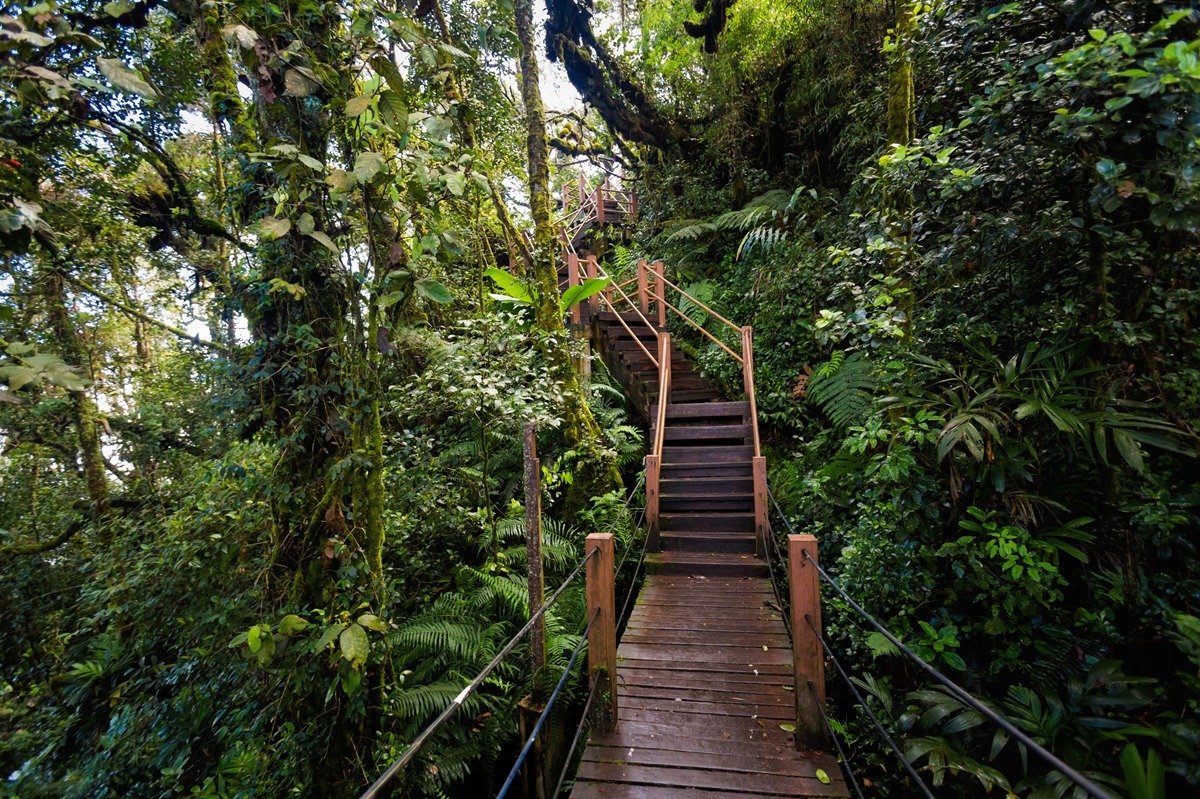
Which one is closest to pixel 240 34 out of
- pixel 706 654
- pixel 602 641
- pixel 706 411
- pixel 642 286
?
pixel 602 641

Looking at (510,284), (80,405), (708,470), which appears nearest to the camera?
(510,284)

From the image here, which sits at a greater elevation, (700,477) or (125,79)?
(125,79)

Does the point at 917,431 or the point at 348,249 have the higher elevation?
the point at 348,249

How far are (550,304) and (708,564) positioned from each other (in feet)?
10.5

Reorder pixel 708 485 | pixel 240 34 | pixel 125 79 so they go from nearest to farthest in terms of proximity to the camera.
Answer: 1. pixel 125 79
2. pixel 240 34
3. pixel 708 485

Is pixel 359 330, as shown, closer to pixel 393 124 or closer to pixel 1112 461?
pixel 393 124

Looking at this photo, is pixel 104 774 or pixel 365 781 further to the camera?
pixel 104 774

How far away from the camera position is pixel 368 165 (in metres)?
1.95

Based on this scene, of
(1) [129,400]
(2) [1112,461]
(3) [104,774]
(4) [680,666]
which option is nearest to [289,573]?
(3) [104,774]

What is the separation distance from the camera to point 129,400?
7.26 meters

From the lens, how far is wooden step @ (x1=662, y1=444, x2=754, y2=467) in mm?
5824

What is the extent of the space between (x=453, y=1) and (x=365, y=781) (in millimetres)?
6862

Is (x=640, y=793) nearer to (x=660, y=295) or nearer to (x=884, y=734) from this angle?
(x=884, y=734)

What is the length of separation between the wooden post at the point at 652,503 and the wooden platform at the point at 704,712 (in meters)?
0.84
